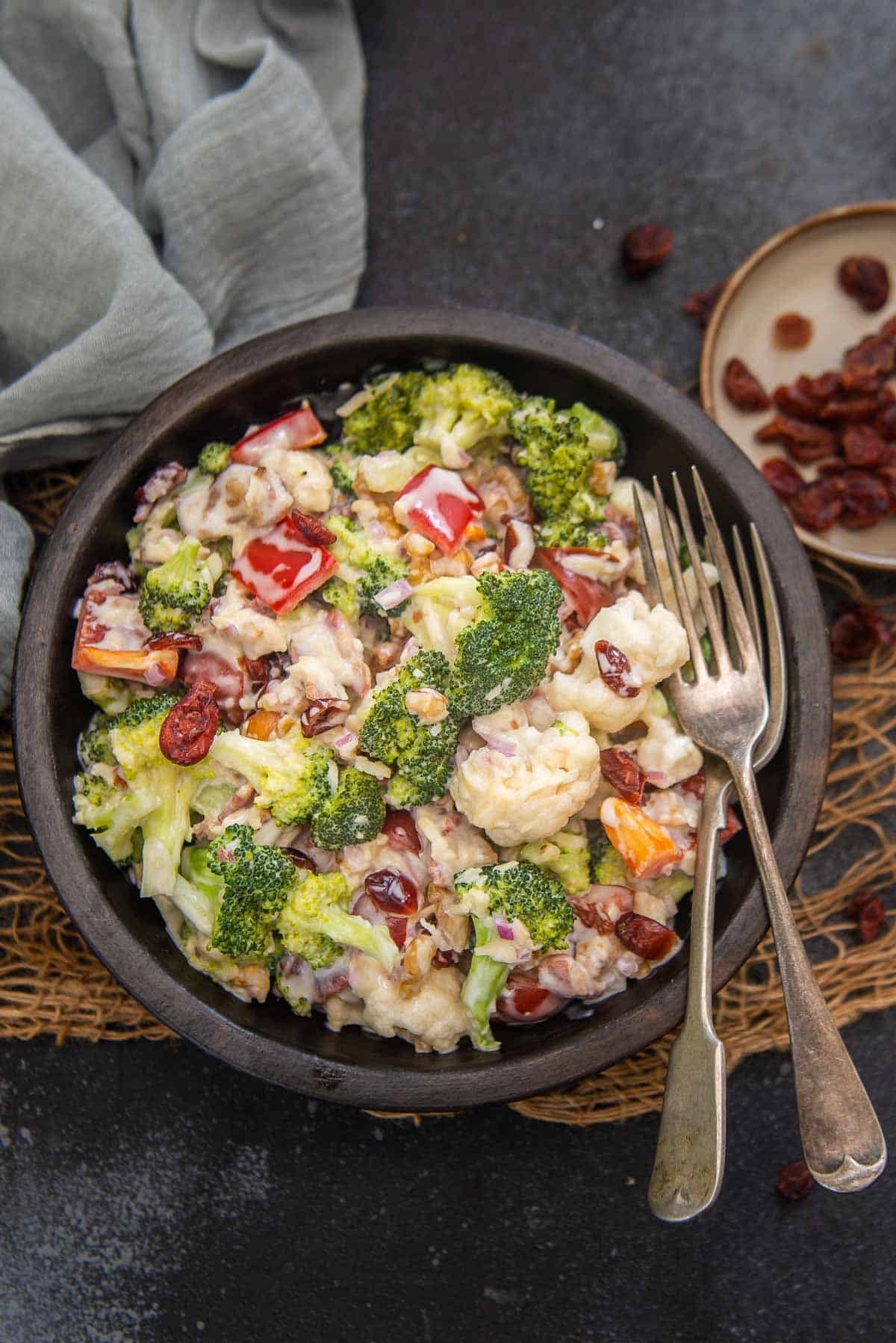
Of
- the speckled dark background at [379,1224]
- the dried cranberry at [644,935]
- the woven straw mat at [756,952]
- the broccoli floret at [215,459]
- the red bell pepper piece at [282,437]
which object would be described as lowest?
the speckled dark background at [379,1224]

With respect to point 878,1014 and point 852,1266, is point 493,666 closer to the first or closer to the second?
point 878,1014

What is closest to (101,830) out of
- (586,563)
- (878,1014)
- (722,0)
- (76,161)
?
(586,563)

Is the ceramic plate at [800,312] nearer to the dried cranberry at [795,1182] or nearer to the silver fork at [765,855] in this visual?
the silver fork at [765,855]

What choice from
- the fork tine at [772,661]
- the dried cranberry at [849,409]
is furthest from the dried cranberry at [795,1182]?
the dried cranberry at [849,409]

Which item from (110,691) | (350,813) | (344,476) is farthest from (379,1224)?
(344,476)

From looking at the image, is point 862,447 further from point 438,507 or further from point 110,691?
point 110,691

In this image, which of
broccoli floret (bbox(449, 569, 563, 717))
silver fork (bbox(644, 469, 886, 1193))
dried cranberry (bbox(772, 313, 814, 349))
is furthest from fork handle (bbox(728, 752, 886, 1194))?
dried cranberry (bbox(772, 313, 814, 349))
